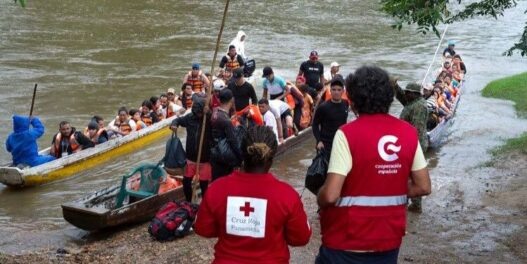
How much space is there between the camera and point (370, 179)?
3678 mm

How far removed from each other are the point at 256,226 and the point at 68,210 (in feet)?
19.5

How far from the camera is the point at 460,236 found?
8.01 m

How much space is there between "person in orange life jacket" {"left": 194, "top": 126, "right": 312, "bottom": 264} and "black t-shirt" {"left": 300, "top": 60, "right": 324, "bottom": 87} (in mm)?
12027

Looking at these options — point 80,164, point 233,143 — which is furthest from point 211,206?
point 80,164

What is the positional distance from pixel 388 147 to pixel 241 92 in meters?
8.02

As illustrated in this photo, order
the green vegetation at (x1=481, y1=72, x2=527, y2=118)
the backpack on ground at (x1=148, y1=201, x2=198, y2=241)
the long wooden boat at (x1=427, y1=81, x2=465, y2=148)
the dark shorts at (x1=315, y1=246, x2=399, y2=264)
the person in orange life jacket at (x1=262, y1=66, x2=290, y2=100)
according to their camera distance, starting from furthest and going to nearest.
→ 1. the green vegetation at (x1=481, y1=72, x2=527, y2=118)
2. the long wooden boat at (x1=427, y1=81, x2=465, y2=148)
3. the person in orange life jacket at (x1=262, y1=66, x2=290, y2=100)
4. the backpack on ground at (x1=148, y1=201, x2=198, y2=241)
5. the dark shorts at (x1=315, y1=246, x2=399, y2=264)

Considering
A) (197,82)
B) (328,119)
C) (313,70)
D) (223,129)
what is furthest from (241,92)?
(197,82)

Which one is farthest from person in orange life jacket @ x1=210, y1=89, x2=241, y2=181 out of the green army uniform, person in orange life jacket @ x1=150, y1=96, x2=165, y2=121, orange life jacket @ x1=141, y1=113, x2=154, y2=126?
person in orange life jacket @ x1=150, y1=96, x2=165, y2=121

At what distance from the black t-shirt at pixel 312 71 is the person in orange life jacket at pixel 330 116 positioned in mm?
7489

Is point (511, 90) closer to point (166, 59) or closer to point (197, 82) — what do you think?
point (197, 82)

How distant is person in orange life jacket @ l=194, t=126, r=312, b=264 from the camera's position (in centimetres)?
362

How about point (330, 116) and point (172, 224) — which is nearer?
point (172, 224)

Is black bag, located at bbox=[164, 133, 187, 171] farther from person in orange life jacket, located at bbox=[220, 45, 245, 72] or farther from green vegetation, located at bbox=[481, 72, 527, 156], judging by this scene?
green vegetation, located at bbox=[481, 72, 527, 156]

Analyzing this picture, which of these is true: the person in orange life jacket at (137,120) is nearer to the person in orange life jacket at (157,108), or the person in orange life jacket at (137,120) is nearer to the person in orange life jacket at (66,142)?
the person in orange life jacket at (157,108)
